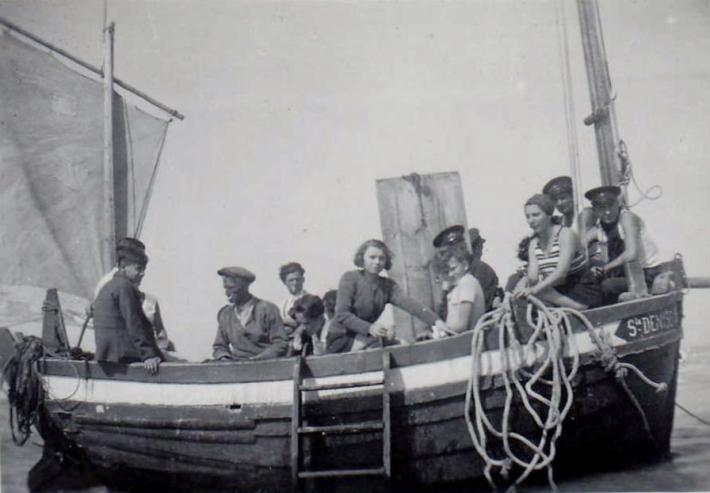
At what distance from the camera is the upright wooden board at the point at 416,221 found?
486 cm

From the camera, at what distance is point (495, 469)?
389 cm

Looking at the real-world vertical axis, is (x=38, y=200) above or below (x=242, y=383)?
above

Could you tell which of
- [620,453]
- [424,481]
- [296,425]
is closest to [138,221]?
[296,425]

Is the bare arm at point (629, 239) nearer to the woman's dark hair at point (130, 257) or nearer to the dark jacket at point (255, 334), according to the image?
the dark jacket at point (255, 334)

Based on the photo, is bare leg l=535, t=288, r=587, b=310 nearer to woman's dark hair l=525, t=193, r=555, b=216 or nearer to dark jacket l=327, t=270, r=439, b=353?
woman's dark hair l=525, t=193, r=555, b=216

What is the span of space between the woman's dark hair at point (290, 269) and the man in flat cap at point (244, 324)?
2.79ft

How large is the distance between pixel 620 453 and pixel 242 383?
280 cm

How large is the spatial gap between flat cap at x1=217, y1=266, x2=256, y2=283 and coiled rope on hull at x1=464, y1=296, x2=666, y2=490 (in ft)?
7.02

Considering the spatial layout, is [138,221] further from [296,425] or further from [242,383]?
[296,425]

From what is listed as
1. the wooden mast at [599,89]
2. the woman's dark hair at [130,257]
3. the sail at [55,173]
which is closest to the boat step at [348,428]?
the woman's dark hair at [130,257]

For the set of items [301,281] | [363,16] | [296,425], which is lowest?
[296,425]

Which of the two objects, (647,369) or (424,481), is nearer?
(424,481)

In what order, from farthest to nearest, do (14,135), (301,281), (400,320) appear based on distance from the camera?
(14,135), (301,281), (400,320)

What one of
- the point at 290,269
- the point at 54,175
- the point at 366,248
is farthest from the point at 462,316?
the point at 54,175
